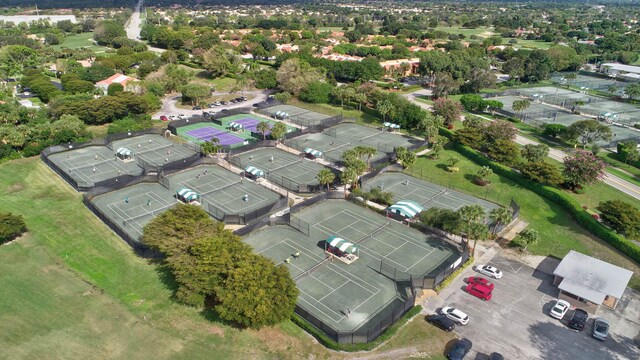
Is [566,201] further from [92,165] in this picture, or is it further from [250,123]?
[92,165]

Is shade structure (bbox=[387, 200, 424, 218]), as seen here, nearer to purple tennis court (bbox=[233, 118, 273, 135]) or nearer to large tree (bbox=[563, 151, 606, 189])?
large tree (bbox=[563, 151, 606, 189])

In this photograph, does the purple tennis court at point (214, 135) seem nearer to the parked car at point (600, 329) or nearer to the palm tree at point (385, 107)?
the palm tree at point (385, 107)

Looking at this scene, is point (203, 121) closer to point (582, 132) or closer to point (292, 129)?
point (292, 129)

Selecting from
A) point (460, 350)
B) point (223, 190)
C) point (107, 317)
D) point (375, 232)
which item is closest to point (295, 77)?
point (223, 190)

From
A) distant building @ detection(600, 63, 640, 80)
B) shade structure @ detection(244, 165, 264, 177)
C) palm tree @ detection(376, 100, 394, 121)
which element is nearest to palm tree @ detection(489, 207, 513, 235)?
shade structure @ detection(244, 165, 264, 177)

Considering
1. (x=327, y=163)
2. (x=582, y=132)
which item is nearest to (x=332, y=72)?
(x=327, y=163)

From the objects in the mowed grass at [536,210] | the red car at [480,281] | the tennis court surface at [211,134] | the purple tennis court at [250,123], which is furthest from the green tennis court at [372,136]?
the red car at [480,281]
